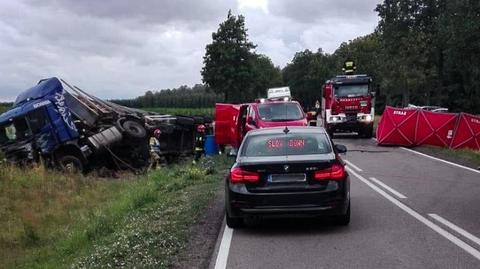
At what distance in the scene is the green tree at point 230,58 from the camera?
217ft

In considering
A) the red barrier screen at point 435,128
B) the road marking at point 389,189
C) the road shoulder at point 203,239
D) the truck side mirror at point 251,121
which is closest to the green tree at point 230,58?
the red barrier screen at point 435,128

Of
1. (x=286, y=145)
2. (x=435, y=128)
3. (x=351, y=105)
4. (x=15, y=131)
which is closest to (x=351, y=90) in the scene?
(x=351, y=105)

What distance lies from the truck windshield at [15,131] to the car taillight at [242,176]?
1698cm

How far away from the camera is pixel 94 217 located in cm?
1334

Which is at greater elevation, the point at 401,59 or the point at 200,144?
the point at 401,59

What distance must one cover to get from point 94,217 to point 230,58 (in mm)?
53041

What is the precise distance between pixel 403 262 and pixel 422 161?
13.8 metres

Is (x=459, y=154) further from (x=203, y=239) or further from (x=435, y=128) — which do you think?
(x=203, y=239)

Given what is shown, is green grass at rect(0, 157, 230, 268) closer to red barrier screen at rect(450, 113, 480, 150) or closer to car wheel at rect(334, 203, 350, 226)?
car wheel at rect(334, 203, 350, 226)

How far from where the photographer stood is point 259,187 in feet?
30.3

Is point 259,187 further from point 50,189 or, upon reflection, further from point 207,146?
point 207,146

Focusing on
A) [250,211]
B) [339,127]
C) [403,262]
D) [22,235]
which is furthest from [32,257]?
[339,127]

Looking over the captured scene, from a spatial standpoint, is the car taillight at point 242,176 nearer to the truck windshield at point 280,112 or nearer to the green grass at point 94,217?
the green grass at point 94,217

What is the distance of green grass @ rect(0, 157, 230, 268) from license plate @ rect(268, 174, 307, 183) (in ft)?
4.90
